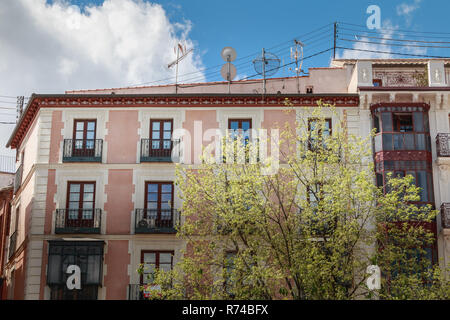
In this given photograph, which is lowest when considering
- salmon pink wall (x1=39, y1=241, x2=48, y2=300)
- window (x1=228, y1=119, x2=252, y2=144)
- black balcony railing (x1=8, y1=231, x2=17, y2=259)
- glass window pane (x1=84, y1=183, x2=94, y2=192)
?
salmon pink wall (x1=39, y1=241, x2=48, y2=300)

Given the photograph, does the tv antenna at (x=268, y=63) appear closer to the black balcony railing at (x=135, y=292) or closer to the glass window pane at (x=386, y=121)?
the glass window pane at (x=386, y=121)

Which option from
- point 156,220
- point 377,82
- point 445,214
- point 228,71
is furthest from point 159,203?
point 377,82

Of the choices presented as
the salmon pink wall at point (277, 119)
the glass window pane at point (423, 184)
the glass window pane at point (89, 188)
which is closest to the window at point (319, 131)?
the salmon pink wall at point (277, 119)

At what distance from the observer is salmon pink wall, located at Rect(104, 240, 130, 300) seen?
2828 cm

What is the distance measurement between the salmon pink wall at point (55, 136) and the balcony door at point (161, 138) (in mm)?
3880

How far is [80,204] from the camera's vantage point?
96.8 feet

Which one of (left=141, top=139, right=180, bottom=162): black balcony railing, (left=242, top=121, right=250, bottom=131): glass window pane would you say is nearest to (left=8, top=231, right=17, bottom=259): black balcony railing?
(left=141, top=139, right=180, bottom=162): black balcony railing

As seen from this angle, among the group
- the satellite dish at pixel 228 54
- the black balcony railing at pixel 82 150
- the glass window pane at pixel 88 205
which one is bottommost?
the glass window pane at pixel 88 205

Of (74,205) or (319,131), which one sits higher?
(319,131)

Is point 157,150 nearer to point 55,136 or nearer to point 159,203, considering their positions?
point 159,203

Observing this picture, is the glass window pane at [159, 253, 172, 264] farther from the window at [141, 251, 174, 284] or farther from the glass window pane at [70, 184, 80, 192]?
the glass window pane at [70, 184, 80, 192]

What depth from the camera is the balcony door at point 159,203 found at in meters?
29.0

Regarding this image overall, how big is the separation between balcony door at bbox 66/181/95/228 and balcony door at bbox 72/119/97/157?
1.31 meters

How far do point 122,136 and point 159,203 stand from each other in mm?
3366
